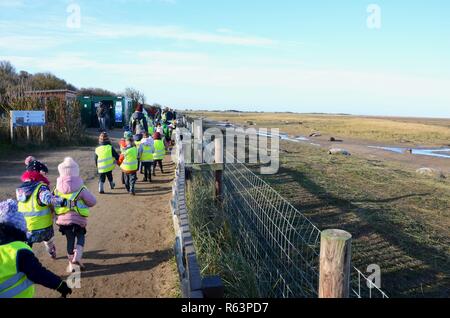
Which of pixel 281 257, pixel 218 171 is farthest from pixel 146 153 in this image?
pixel 281 257

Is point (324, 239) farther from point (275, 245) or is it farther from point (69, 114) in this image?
point (69, 114)

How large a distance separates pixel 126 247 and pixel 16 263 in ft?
10.9

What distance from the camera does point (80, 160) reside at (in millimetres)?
14258

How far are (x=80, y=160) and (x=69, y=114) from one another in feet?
17.1

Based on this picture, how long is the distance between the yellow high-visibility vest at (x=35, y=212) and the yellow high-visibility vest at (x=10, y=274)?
2.09 m

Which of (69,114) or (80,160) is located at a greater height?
(69,114)

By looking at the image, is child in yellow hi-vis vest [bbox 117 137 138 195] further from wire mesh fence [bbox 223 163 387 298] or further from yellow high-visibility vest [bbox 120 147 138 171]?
wire mesh fence [bbox 223 163 387 298]

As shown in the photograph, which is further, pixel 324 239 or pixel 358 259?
pixel 358 259

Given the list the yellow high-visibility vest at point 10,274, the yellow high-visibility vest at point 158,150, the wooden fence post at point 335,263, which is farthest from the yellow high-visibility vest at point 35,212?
the yellow high-visibility vest at point 158,150

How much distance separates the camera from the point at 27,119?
51.0ft

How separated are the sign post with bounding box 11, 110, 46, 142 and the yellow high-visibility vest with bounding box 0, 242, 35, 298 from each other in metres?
13.7

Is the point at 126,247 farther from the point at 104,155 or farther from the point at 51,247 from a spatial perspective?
the point at 104,155

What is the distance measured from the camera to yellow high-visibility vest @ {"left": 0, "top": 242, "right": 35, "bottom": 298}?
2.95m
